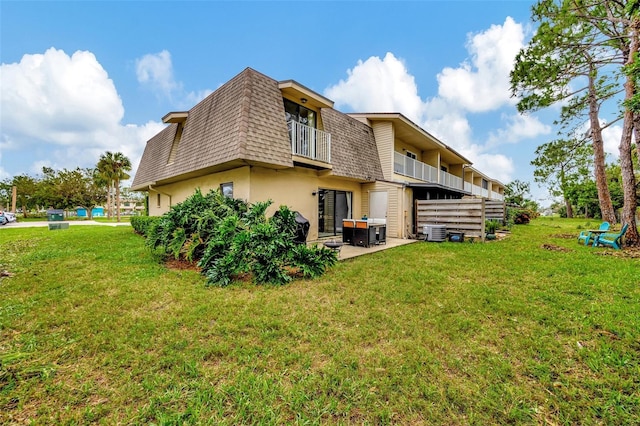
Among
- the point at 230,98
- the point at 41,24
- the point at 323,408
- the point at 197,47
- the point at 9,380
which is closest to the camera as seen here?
the point at 323,408

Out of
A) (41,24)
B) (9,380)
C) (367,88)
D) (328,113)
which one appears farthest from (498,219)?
(41,24)

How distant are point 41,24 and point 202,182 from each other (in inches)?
310

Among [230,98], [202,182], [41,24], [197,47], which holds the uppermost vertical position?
[197,47]

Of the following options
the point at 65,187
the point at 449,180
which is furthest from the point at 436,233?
the point at 65,187

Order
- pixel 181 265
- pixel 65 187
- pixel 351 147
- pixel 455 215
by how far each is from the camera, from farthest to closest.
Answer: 1. pixel 65 187
2. pixel 351 147
3. pixel 455 215
4. pixel 181 265

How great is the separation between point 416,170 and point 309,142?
9.01m

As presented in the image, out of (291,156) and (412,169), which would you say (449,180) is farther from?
(291,156)

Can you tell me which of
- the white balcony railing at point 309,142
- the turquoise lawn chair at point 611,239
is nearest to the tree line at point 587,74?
the turquoise lawn chair at point 611,239

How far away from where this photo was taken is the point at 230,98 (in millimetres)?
8750

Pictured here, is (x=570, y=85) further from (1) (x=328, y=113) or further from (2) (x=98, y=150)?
(2) (x=98, y=150)

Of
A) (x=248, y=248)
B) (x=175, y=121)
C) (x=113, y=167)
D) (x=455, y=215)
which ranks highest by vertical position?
(x=113, y=167)

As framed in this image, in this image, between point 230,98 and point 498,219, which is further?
point 498,219

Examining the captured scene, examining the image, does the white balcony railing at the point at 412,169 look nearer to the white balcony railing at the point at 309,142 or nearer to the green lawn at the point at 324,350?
the white balcony railing at the point at 309,142

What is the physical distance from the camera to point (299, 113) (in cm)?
1020
